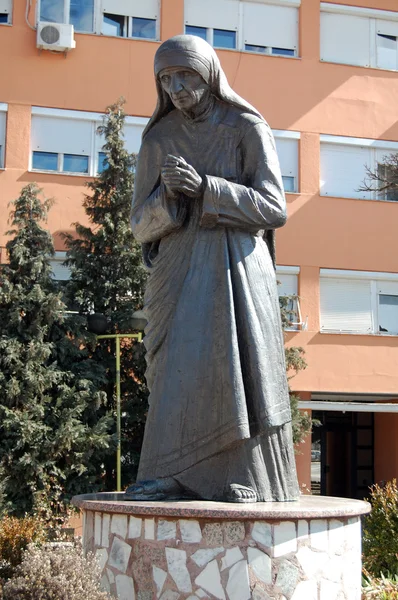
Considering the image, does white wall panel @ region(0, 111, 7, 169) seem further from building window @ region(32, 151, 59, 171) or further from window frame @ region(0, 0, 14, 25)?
window frame @ region(0, 0, 14, 25)

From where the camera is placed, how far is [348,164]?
21.6 m

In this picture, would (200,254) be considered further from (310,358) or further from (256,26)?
(256,26)

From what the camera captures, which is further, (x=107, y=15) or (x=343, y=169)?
(x=343, y=169)

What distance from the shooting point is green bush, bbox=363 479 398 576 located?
826cm

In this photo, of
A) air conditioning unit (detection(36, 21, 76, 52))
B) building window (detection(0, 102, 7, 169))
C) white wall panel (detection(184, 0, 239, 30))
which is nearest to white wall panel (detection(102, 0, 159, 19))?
white wall panel (detection(184, 0, 239, 30))

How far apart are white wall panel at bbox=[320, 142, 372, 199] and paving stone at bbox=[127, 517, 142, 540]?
1737 cm

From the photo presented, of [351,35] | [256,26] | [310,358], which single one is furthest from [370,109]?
[310,358]

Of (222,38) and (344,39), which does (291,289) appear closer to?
(222,38)

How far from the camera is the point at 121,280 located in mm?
17438

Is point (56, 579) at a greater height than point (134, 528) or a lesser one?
lesser

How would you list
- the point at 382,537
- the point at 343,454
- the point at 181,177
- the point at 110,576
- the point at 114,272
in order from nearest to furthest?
the point at 110,576 < the point at 181,177 < the point at 382,537 < the point at 114,272 < the point at 343,454

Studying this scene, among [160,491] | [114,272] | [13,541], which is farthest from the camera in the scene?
[114,272]

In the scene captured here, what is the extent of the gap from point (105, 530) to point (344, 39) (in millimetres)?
19250

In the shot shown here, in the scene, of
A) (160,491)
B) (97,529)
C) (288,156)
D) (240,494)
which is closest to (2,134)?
(288,156)
